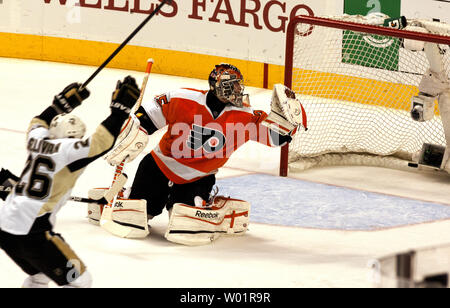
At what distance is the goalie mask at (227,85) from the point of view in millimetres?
6195

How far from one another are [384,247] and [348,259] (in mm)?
362

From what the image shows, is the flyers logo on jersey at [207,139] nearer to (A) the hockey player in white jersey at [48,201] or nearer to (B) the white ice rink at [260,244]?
(B) the white ice rink at [260,244]

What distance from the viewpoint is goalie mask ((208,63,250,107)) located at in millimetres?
6195

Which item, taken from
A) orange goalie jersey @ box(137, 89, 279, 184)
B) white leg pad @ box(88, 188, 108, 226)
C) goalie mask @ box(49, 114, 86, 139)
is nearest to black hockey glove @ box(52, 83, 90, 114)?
goalie mask @ box(49, 114, 86, 139)

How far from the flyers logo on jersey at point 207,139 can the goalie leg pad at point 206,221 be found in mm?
337

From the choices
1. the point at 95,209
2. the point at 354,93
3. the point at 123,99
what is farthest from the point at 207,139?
the point at 354,93

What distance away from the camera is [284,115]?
6227 mm

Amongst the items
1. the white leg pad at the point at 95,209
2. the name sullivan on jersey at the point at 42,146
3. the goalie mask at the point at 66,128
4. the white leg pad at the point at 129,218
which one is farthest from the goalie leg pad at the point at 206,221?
the name sullivan on jersey at the point at 42,146

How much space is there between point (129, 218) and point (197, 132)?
63 cm

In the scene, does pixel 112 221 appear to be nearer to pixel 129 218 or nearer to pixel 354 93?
pixel 129 218

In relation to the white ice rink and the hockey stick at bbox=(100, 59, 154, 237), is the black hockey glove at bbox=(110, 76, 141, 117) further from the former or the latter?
the hockey stick at bbox=(100, 59, 154, 237)

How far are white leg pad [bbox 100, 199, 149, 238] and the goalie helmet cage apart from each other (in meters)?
2.03

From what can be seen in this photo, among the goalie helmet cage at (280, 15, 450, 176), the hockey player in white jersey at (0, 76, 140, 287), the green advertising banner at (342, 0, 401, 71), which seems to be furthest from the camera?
the green advertising banner at (342, 0, 401, 71)
